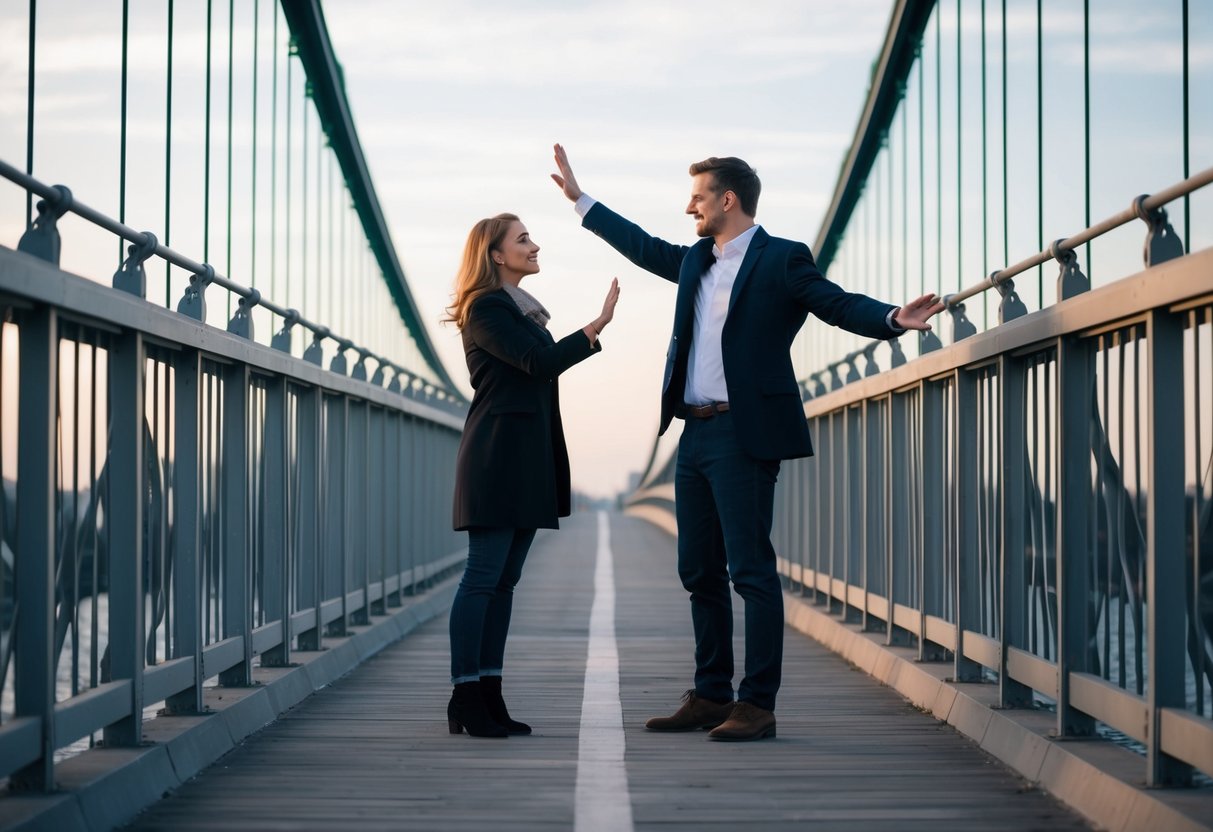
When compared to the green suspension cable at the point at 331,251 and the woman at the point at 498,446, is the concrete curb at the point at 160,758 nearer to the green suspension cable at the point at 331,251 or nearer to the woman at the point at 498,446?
the woman at the point at 498,446

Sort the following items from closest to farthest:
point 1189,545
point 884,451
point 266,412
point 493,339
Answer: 1. point 1189,545
2. point 493,339
3. point 266,412
4. point 884,451

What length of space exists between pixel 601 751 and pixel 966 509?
159cm

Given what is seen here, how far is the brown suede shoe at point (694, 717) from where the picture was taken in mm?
5484

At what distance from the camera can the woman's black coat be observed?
17.7ft

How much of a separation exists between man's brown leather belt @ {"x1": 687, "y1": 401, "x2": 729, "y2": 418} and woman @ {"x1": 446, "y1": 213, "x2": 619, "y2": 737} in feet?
1.09

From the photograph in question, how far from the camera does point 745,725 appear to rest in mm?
5270

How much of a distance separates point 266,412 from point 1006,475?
2.58 m

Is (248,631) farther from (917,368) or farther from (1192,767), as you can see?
(1192,767)

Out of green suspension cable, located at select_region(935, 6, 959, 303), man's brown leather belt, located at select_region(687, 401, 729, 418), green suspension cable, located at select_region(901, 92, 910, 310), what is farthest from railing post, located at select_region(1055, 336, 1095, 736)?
green suspension cable, located at select_region(901, 92, 910, 310)

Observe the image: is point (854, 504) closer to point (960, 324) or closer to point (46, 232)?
point (960, 324)

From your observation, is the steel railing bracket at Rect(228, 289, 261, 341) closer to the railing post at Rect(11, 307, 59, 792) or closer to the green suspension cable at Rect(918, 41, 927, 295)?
the railing post at Rect(11, 307, 59, 792)

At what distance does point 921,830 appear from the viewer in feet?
12.9

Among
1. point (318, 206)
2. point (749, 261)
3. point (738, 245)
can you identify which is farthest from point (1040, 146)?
point (318, 206)


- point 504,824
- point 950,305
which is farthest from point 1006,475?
point 504,824
